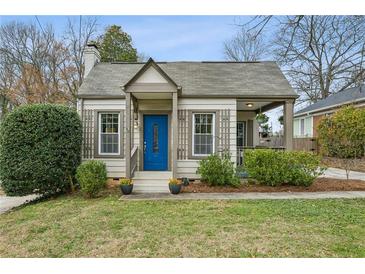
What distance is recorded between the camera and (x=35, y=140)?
7715mm

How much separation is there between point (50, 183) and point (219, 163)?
5006 millimetres

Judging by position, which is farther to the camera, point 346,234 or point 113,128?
point 113,128

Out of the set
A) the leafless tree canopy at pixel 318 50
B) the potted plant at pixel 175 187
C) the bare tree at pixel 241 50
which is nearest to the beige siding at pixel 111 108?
the potted plant at pixel 175 187

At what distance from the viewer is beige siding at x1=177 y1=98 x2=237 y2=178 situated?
995 centimetres

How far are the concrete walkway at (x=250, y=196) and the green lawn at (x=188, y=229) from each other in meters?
0.51

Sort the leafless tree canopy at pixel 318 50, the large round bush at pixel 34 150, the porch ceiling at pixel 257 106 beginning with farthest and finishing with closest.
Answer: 1. the porch ceiling at pixel 257 106
2. the large round bush at pixel 34 150
3. the leafless tree canopy at pixel 318 50

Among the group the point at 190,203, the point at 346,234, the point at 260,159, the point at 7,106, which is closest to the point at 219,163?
the point at 260,159

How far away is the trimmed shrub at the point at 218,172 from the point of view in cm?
873

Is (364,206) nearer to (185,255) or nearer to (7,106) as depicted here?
(185,255)

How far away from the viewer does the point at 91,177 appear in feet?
25.2

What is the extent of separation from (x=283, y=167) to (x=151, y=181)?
4252mm

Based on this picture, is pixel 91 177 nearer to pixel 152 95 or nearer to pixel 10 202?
pixel 10 202

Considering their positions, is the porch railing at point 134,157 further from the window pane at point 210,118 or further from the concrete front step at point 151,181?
the window pane at point 210,118

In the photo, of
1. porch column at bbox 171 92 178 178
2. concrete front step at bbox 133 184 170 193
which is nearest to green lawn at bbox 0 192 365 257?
concrete front step at bbox 133 184 170 193
